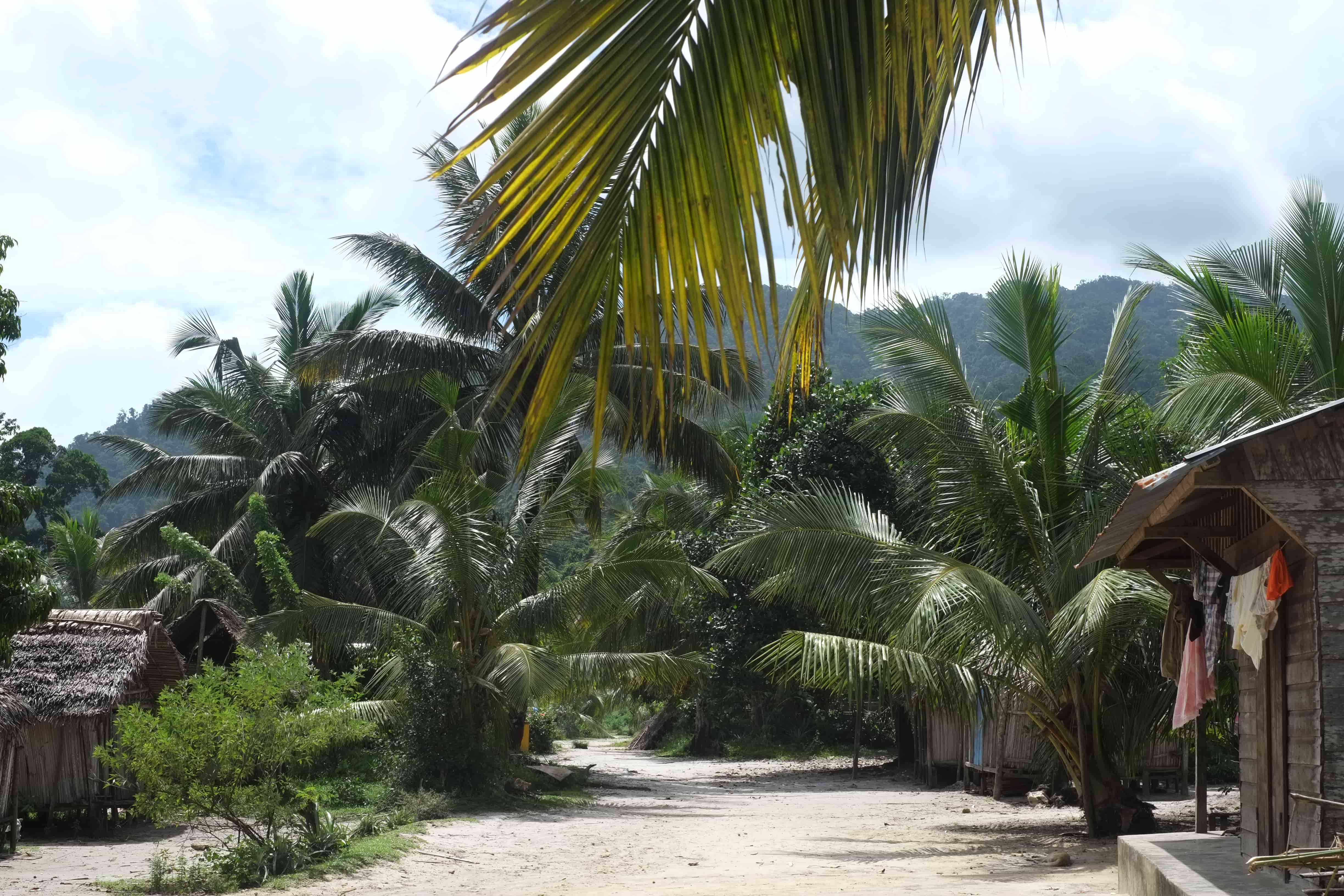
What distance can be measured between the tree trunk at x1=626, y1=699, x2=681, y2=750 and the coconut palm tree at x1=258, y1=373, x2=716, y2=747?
15.7 meters

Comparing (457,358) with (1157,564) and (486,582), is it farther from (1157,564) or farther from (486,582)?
(1157,564)

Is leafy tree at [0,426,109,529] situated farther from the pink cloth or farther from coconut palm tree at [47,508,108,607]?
the pink cloth

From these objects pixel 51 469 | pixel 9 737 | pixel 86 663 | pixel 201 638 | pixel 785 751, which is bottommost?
pixel 785 751

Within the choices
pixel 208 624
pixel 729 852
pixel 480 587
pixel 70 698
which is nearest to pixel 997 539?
pixel 729 852

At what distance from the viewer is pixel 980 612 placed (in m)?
11.1

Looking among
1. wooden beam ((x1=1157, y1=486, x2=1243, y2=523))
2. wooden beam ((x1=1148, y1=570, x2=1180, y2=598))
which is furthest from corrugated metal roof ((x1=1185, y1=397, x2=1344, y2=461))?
wooden beam ((x1=1148, y1=570, x2=1180, y2=598))

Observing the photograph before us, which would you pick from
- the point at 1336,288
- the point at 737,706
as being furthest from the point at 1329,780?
the point at 737,706

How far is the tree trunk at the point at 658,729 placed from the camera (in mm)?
33406

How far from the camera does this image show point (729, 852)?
39.8ft

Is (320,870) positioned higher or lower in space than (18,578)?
lower

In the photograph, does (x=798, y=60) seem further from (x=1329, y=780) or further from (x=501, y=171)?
(x=1329, y=780)

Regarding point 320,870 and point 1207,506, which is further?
point 320,870

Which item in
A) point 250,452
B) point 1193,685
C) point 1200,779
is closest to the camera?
point 1193,685

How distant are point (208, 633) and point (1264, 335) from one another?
1527 cm
